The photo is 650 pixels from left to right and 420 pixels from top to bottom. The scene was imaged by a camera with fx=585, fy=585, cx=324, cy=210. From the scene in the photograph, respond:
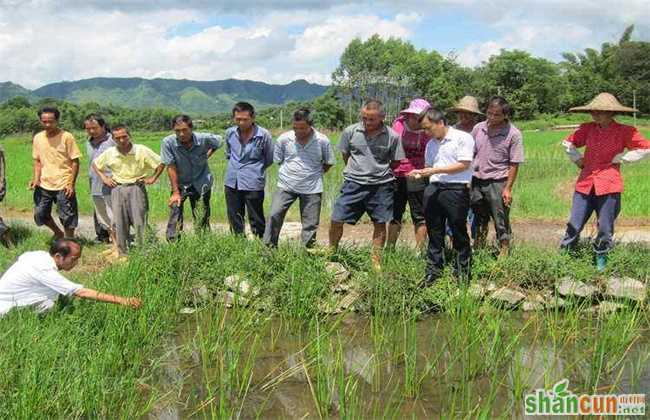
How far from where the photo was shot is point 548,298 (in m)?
5.14

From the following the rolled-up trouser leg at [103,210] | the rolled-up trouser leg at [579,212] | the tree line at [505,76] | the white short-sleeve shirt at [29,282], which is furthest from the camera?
the tree line at [505,76]

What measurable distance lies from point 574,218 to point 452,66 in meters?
54.7

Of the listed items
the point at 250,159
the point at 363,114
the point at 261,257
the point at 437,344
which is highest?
the point at 363,114

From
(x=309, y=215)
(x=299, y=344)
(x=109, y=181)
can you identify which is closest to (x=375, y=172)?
(x=309, y=215)

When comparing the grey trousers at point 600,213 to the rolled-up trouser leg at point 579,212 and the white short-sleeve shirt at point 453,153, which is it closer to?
the rolled-up trouser leg at point 579,212

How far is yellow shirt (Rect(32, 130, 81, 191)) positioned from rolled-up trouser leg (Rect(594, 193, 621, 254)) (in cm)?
543

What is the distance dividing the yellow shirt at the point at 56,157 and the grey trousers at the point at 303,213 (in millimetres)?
2499

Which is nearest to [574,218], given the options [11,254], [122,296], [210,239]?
[210,239]

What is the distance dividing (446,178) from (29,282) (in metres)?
3.19

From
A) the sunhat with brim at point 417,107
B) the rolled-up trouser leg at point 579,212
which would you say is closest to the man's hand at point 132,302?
the sunhat with brim at point 417,107

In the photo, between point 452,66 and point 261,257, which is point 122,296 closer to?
point 261,257

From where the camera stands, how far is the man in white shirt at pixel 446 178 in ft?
15.6

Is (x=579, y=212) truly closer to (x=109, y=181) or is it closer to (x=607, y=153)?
(x=607, y=153)

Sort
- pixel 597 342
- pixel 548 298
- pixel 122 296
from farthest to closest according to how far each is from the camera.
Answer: pixel 548 298 < pixel 122 296 < pixel 597 342
